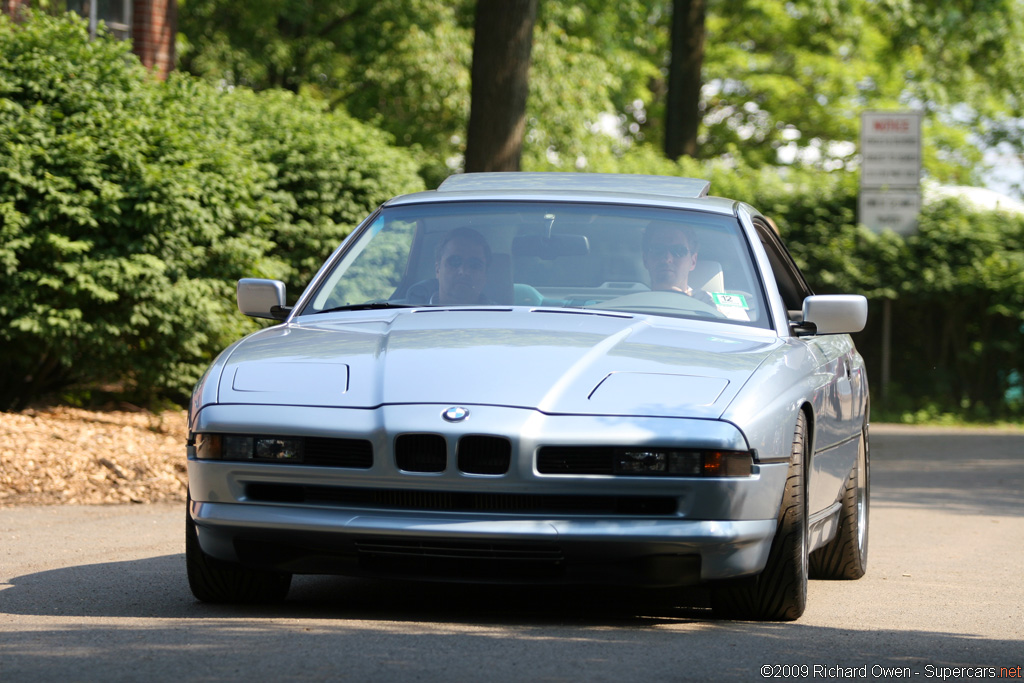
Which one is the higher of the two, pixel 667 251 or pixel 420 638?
pixel 667 251

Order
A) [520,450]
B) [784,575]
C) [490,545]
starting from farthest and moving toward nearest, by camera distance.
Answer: [784,575] < [490,545] < [520,450]

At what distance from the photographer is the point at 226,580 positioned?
5.41 m

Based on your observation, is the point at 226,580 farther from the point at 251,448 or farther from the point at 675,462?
the point at 675,462

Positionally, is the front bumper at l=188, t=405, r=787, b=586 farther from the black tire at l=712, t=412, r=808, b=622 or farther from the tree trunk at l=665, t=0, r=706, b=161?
the tree trunk at l=665, t=0, r=706, b=161

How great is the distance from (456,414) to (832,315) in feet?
6.59

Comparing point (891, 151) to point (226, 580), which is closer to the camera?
point (226, 580)

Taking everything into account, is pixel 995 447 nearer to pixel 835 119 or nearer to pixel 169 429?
pixel 169 429

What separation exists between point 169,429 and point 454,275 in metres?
6.56

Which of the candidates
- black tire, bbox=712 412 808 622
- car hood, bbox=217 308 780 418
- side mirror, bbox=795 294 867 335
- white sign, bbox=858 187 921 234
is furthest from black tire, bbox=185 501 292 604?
white sign, bbox=858 187 921 234

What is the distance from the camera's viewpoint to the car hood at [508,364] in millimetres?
4852

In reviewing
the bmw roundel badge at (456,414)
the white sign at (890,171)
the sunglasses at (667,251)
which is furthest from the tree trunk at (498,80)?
the bmw roundel badge at (456,414)

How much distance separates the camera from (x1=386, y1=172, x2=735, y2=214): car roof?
21.3 ft

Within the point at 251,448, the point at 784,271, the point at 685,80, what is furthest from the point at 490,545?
the point at 685,80

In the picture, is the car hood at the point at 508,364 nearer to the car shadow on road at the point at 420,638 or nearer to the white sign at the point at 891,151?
the car shadow on road at the point at 420,638
